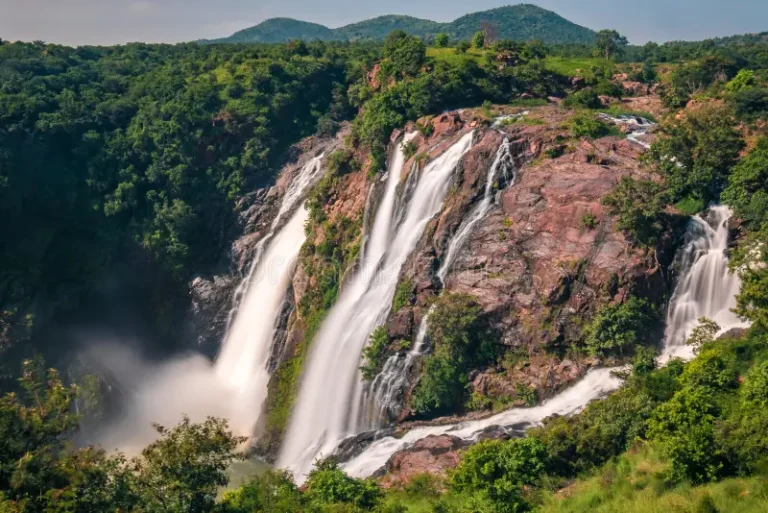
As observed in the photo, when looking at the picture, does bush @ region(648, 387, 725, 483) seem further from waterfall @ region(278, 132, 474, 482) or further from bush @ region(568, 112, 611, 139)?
bush @ region(568, 112, 611, 139)

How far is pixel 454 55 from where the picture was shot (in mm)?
54969

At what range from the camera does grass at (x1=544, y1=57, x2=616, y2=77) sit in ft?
171

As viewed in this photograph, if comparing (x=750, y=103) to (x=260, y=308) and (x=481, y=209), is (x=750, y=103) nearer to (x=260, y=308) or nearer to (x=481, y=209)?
(x=481, y=209)

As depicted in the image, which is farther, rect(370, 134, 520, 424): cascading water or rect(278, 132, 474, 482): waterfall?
rect(278, 132, 474, 482): waterfall

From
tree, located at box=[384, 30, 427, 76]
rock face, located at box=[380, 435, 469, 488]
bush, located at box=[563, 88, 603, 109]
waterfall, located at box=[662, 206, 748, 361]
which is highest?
tree, located at box=[384, 30, 427, 76]

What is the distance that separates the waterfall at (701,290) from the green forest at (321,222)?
1.01 metres

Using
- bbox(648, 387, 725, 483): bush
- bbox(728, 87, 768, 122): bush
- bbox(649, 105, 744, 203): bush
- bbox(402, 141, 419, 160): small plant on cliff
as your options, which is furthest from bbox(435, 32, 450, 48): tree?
bbox(648, 387, 725, 483): bush

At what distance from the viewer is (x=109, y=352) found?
4722cm

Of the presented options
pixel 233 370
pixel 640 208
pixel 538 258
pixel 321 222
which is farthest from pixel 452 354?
pixel 233 370

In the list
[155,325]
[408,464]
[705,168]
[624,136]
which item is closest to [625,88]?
[624,136]

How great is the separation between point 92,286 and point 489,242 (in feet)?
94.0

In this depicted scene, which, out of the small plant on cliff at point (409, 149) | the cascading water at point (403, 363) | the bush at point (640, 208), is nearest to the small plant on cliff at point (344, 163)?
the small plant on cliff at point (409, 149)

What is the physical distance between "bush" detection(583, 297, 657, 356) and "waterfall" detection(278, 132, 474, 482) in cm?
1050

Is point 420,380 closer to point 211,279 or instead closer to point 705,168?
point 705,168
